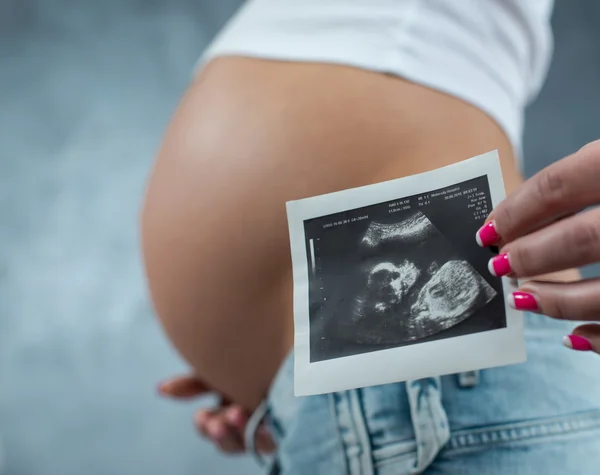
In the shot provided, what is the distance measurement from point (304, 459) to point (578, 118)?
95 cm

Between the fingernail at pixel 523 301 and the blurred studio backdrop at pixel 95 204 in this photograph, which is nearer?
A: the fingernail at pixel 523 301

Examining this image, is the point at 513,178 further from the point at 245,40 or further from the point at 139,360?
the point at 139,360

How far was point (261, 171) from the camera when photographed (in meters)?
0.62

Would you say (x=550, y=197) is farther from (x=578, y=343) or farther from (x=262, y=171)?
(x=262, y=171)

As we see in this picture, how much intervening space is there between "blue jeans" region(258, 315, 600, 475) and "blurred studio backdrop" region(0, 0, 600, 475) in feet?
2.41

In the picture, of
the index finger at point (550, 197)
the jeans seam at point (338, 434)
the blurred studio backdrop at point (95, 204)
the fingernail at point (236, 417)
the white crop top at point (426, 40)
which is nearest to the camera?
the index finger at point (550, 197)

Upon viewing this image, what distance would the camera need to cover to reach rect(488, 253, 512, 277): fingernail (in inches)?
16.7

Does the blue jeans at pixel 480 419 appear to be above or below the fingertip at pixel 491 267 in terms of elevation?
below

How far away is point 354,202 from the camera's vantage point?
48 cm

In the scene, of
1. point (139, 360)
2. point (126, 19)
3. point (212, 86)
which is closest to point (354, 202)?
point (212, 86)

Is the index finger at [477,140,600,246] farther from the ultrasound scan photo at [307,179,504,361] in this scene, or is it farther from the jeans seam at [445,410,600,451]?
the jeans seam at [445,410,600,451]

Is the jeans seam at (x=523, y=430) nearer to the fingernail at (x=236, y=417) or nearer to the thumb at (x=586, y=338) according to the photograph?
the thumb at (x=586, y=338)

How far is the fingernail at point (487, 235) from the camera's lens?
1.42 ft

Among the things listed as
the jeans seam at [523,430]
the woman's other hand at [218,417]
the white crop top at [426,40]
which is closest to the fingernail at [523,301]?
the jeans seam at [523,430]
